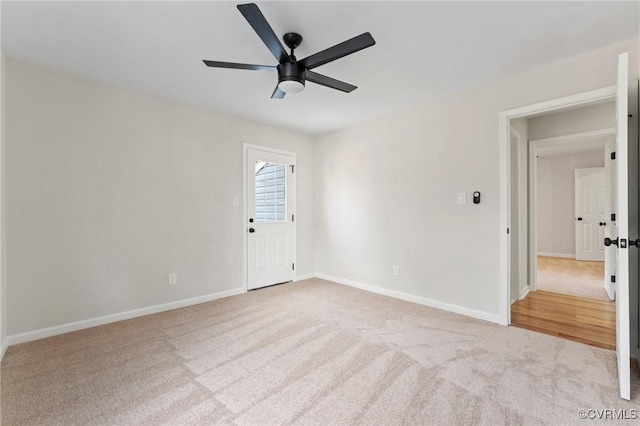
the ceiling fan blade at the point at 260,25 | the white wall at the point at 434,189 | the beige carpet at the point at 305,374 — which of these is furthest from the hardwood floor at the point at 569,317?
the ceiling fan blade at the point at 260,25

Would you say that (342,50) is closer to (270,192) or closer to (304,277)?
(270,192)

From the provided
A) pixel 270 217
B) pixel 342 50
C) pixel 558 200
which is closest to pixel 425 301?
pixel 270 217

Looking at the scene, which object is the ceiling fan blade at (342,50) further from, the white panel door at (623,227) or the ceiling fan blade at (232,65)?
the white panel door at (623,227)

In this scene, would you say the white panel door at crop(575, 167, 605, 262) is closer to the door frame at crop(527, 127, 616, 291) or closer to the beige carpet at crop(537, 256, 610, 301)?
the beige carpet at crop(537, 256, 610, 301)

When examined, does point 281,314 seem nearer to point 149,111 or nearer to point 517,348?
point 517,348

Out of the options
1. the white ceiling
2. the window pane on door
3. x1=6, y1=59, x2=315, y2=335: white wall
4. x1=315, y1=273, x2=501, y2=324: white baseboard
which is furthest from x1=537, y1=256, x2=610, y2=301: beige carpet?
x1=6, y1=59, x2=315, y2=335: white wall

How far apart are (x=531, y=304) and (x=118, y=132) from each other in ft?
17.0

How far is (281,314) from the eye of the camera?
10.5 ft

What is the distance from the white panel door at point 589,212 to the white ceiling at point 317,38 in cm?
532

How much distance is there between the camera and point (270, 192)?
174 inches

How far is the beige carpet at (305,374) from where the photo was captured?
1.63 metres

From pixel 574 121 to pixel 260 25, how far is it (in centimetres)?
409

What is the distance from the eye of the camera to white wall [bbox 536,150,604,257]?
655 centimetres

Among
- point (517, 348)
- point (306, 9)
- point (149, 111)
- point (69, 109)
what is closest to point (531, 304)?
point (517, 348)
